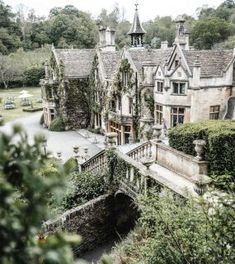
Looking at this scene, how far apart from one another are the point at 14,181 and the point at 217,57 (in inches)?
969

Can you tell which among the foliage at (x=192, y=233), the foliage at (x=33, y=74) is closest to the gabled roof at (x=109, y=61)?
the foliage at (x=192, y=233)

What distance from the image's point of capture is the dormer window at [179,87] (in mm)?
23825

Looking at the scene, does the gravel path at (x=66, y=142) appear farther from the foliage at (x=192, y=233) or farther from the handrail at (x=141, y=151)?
the foliage at (x=192, y=233)

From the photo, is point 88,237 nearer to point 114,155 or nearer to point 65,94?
point 114,155

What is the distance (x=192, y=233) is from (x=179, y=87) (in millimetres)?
18353

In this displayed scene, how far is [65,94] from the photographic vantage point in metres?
37.4

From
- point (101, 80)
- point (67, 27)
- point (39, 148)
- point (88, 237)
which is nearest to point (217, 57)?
point (101, 80)

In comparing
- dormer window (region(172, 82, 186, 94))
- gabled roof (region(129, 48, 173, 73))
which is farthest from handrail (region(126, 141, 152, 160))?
gabled roof (region(129, 48, 173, 73))

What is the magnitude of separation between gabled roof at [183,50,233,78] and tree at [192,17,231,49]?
5004 cm

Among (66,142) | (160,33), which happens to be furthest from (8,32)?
(66,142)

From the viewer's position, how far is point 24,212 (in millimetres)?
2070

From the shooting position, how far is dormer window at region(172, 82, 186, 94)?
78.2 ft

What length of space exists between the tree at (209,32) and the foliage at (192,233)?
69.7m

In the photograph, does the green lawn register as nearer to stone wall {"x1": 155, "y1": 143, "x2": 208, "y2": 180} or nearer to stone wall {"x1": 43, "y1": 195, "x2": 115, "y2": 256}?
stone wall {"x1": 43, "y1": 195, "x2": 115, "y2": 256}
